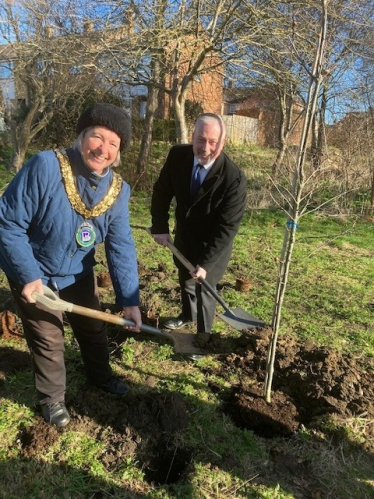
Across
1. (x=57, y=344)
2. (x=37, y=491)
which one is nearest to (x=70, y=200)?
(x=57, y=344)

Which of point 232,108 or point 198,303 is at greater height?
point 232,108

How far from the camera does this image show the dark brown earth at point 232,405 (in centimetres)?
244

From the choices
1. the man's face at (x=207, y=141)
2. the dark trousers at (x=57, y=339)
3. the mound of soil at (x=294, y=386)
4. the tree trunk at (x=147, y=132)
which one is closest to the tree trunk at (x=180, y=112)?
the man's face at (x=207, y=141)

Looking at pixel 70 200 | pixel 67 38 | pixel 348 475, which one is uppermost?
pixel 67 38

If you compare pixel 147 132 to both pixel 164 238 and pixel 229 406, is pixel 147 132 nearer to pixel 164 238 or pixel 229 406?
pixel 164 238

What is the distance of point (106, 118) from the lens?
6.72 ft

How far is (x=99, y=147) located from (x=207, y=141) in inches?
42.3

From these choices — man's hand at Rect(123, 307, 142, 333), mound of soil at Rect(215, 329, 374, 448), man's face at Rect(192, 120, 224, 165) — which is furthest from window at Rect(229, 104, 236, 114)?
man's hand at Rect(123, 307, 142, 333)

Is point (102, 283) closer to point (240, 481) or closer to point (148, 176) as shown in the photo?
point (240, 481)

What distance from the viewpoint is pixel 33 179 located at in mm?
2031

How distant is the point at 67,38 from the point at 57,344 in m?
5.69

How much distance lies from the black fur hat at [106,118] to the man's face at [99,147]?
1.2 inches

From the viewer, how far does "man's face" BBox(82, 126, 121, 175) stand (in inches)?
82.4

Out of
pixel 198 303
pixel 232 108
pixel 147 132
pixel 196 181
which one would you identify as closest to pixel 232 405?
pixel 198 303
